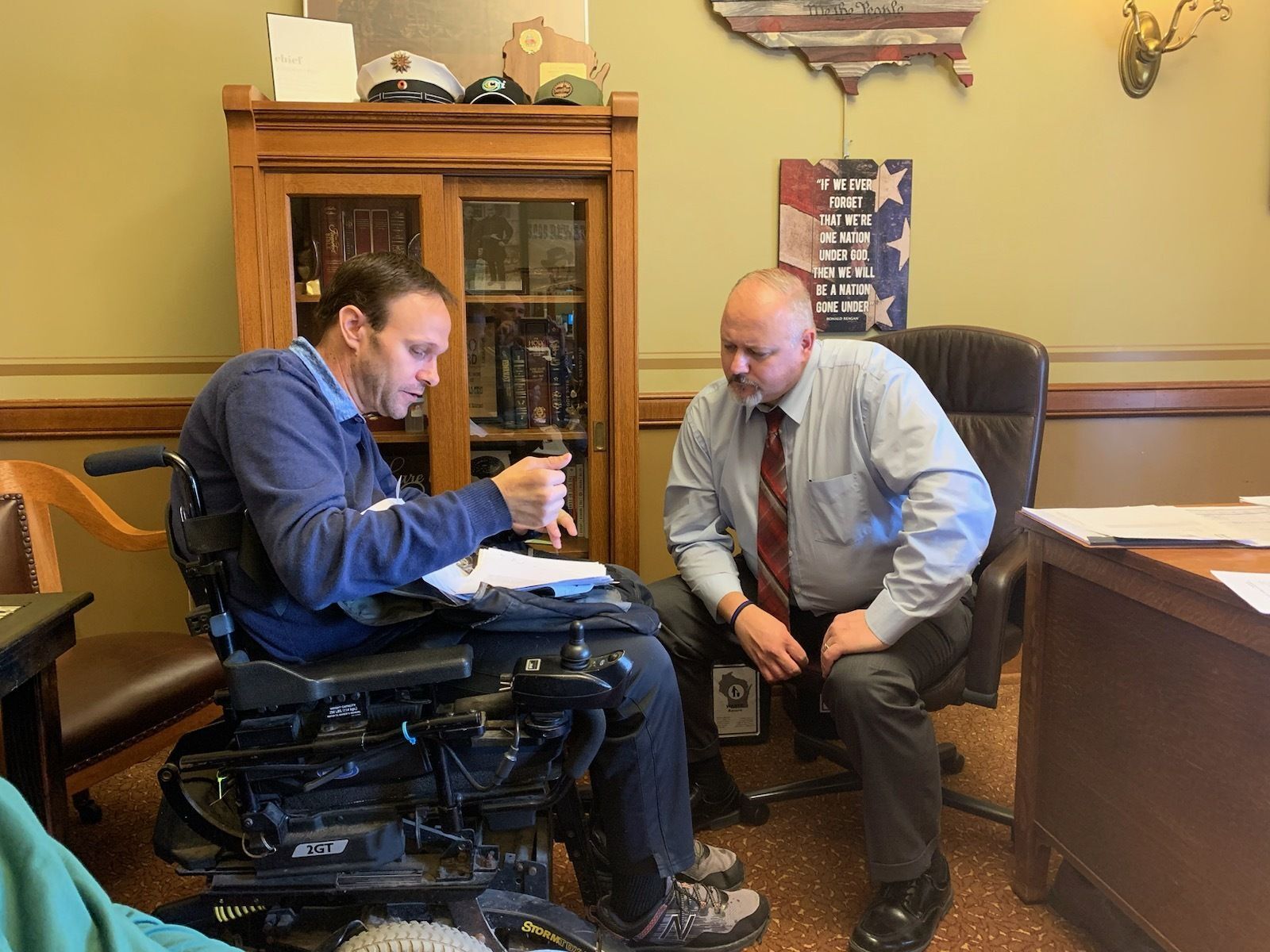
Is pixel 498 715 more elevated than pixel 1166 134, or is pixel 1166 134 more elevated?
pixel 1166 134

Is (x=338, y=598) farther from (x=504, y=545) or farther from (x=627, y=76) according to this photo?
(x=627, y=76)

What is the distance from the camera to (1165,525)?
52.6 inches

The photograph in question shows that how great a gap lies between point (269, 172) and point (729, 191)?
1163 mm

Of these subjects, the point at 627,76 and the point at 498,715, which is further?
the point at 627,76

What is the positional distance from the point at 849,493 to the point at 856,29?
53.4 inches

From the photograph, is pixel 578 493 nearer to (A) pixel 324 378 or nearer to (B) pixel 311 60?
(A) pixel 324 378

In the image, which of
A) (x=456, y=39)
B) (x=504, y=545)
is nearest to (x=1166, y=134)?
(x=456, y=39)

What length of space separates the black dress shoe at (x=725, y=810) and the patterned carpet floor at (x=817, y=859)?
2 centimetres

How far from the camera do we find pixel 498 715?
109 cm

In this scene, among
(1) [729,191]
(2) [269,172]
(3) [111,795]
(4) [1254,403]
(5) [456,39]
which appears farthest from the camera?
(4) [1254,403]

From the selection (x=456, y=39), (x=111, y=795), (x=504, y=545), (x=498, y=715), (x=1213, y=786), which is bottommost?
(x=111, y=795)

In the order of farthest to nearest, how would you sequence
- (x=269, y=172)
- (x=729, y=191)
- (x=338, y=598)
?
(x=729, y=191)
(x=269, y=172)
(x=338, y=598)

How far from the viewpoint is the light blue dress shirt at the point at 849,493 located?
155 centimetres

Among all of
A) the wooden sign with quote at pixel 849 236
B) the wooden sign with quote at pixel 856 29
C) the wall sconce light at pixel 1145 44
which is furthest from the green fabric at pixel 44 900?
the wall sconce light at pixel 1145 44
